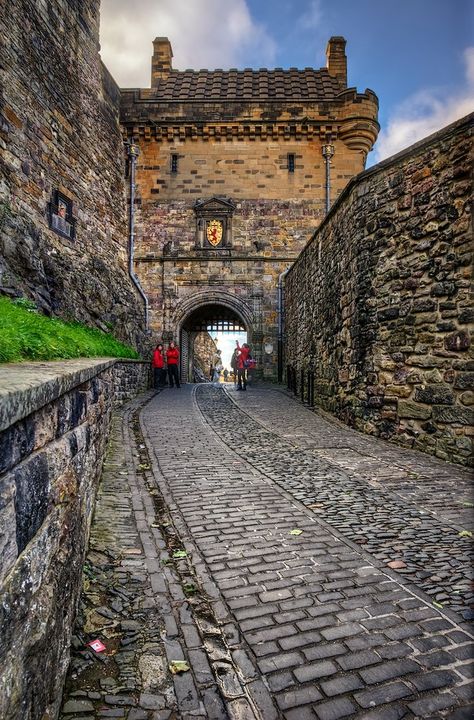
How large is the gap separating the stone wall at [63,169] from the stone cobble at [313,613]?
653cm

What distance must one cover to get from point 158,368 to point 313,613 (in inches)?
567

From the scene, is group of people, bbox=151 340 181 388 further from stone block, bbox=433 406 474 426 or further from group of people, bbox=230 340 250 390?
stone block, bbox=433 406 474 426

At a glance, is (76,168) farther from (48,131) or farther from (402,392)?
(402,392)

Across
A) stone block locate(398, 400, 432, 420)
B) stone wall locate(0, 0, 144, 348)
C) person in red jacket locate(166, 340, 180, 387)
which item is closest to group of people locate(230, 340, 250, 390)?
person in red jacket locate(166, 340, 180, 387)

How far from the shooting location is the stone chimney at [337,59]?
1956 cm

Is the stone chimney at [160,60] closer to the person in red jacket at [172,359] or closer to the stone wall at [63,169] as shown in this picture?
the stone wall at [63,169]

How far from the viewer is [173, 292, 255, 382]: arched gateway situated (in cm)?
1852

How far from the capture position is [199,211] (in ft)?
61.1

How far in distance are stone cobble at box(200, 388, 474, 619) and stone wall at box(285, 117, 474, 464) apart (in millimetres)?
524

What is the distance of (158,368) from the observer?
16.4 meters

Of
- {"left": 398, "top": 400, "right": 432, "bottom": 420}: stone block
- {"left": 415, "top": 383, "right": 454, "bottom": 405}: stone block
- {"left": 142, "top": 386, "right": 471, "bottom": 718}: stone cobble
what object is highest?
{"left": 415, "top": 383, "right": 454, "bottom": 405}: stone block

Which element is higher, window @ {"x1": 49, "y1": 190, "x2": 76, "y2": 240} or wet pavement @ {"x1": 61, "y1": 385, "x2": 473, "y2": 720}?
window @ {"x1": 49, "y1": 190, "x2": 76, "y2": 240}

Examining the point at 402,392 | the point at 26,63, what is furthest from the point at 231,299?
→ the point at 402,392

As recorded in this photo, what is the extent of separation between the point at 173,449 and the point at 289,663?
451 centimetres
